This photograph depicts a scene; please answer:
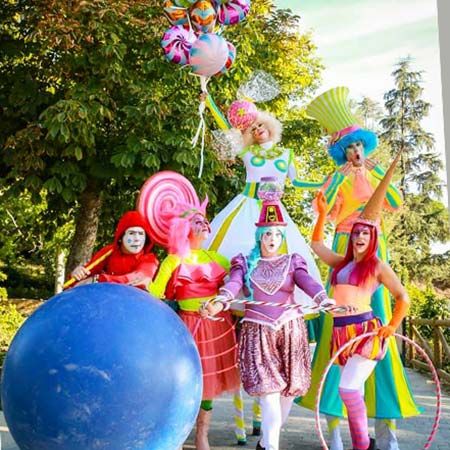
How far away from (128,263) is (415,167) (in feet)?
79.1

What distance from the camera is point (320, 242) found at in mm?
4871

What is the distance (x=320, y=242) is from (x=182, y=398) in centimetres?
183

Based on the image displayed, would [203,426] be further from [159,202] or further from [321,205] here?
[321,205]

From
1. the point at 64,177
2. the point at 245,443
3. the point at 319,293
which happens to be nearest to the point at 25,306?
the point at 64,177

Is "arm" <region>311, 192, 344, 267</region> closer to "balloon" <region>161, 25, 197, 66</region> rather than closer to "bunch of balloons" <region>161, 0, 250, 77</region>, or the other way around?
"bunch of balloons" <region>161, 0, 250, 77</region>

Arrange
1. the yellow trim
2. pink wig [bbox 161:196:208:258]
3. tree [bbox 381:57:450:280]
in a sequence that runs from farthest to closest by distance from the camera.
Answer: tree [bbox 381:57:450:280] < the yellow trim < pink wig [bbox 161:196:208:258]

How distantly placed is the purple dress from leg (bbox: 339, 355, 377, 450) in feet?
0.86

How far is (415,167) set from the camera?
27.5m

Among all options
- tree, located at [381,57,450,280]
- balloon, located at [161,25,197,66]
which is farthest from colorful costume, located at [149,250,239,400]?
tree, located at [381,57,450,280]

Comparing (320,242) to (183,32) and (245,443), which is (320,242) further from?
(183,32)

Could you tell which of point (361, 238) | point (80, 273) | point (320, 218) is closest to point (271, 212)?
point (320, 218)

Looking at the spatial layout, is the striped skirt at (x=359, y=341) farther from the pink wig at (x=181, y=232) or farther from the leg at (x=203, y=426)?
the pink wig at (x=181, y=232)

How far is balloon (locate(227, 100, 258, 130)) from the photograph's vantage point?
5395 millimetres

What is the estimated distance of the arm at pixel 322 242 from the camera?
481 cm
